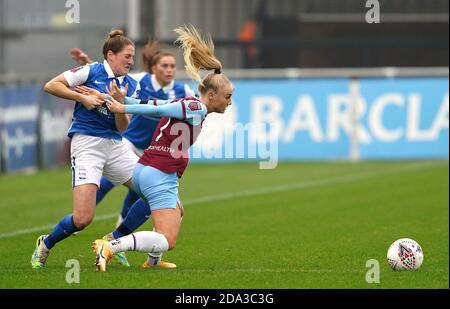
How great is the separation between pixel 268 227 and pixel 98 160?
12.2 ft

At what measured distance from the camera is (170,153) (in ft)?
30.4

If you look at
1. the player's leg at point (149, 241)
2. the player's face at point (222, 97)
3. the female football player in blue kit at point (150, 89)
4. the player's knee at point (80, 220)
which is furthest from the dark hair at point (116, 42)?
the female football player in blue kit at point (150, 89)

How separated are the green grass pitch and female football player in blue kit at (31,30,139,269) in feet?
1.28

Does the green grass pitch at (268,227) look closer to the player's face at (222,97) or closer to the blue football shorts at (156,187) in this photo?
the blue football shorts at (156,187)

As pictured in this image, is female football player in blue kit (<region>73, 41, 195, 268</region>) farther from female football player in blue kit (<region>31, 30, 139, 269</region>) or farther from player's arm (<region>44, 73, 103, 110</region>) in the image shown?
player's arm (<region>44, 73, 103, 110</region>)

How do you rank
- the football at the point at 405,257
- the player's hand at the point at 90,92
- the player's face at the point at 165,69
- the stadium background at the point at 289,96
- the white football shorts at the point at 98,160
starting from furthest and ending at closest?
the stadium background at the point at 289,96 < the player's face at the point at 165,69 < the white football shorts at the point at 98,160 < the football at the point at 405,257 < the player's hand at the point at 90,92

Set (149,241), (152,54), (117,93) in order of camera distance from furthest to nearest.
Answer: (152,54) < (117,93) < (149,241)

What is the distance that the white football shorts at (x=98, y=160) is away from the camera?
32.1 ft

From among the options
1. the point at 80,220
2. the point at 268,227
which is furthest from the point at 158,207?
the point at 268,227

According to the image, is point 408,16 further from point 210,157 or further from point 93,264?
point 93,264

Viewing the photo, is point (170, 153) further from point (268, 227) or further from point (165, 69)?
point (268, 227)

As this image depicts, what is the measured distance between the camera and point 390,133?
23.6 metres

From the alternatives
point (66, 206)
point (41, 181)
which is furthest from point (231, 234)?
point (41, 181)

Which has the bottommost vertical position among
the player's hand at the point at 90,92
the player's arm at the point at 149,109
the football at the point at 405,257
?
the football at the point at 405,257
